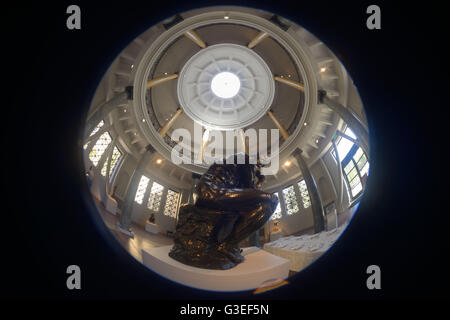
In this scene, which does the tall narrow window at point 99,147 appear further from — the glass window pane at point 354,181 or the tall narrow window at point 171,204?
the glass window pane at point 354,181

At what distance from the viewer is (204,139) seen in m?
3.08

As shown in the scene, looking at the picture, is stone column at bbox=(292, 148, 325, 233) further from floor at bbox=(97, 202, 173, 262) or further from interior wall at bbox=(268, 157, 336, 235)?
floor at bbox=(97, 202, 173, 262)

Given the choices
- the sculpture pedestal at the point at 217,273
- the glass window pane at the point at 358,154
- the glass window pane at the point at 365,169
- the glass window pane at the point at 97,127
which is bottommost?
the sculpture pedestal at the point at 217,273

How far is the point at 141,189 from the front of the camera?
2.17 meters

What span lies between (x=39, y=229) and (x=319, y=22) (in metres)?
2.28

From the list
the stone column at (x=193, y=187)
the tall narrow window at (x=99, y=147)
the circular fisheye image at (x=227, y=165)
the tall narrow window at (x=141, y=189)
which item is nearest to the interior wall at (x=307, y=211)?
the circular fisheye image at (x=227, y=165)

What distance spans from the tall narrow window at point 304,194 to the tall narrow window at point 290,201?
0.30ft

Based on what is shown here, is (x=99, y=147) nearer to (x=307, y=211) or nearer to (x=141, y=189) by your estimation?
(x=141, y=189)

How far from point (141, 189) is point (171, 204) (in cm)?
41

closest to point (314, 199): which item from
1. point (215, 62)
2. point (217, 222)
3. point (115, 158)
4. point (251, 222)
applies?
point (251, 222)

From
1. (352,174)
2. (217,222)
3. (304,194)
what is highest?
(352,174)

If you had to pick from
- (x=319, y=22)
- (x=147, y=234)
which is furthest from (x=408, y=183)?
(x=147, y=234)

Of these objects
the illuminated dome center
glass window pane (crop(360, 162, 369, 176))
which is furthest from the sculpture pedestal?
the illuminated dome center

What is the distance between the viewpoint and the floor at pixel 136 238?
168 centimetres
